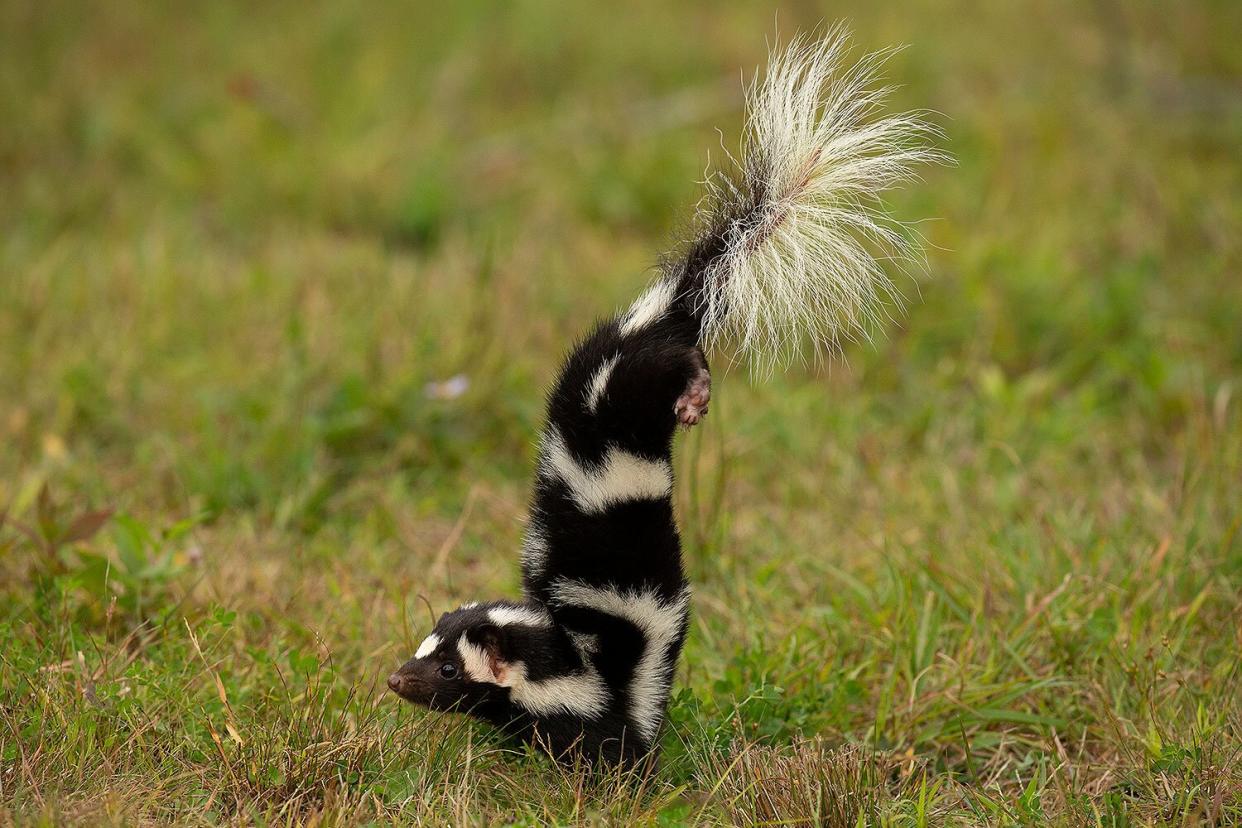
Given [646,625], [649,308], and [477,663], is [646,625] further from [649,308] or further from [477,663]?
[649,308]

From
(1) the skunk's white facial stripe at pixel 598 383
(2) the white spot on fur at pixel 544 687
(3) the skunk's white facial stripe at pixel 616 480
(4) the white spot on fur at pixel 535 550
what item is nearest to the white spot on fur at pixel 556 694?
(2) the white spot on fur at pixel 544 687

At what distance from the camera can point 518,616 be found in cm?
298

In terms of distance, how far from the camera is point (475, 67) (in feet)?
→ 27.8

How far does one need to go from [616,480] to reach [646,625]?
1.14 ft

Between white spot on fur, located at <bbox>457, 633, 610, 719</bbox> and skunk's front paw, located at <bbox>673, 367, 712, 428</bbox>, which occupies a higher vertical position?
skunk's front paw, located at <bbox>673, 367, 712, 428</bbox>

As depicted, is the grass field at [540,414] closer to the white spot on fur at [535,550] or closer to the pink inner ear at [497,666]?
the pink inner ear at [497,666]

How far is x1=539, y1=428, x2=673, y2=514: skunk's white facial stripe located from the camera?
9.25ft

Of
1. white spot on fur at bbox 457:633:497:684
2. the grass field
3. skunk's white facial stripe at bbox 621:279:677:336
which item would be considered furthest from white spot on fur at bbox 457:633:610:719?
skunk's white facial stripe at bbox 621:279:677:336

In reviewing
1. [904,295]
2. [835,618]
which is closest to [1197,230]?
[904,295]

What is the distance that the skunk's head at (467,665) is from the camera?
2.90m

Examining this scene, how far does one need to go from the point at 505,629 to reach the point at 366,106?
18.2 ft

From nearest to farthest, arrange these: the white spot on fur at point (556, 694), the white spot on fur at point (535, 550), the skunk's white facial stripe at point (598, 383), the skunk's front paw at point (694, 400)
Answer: the skunk's front paw at point (694, 400)
the skunk's white facial stripe at point (598, 383)
the white spot on fur at point (556, 694)
the white spot on fur at point (535, 550)

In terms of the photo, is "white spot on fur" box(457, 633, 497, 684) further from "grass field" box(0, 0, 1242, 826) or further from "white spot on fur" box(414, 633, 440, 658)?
"grass field" box(0, 0, 1242, 826)

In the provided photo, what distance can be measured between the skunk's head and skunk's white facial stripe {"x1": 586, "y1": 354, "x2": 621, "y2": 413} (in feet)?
1.72
